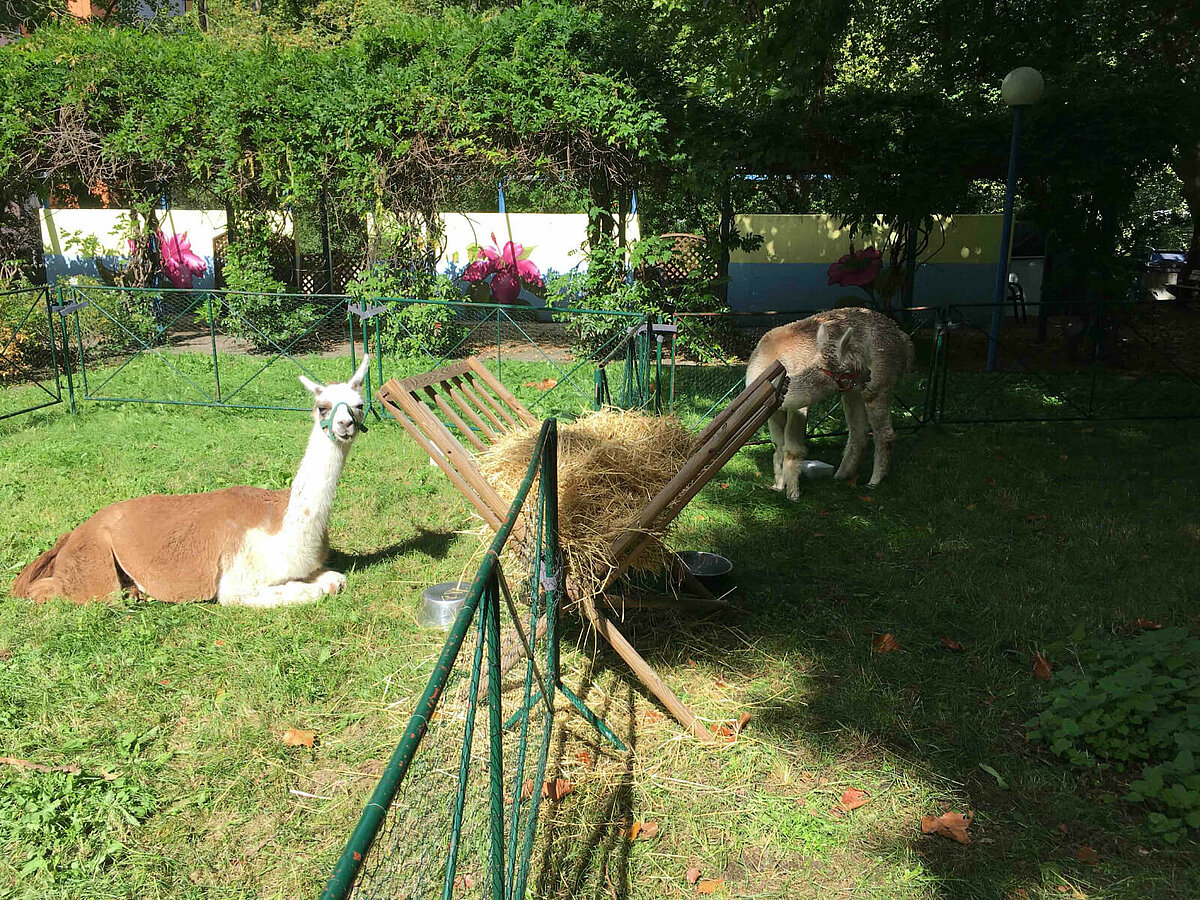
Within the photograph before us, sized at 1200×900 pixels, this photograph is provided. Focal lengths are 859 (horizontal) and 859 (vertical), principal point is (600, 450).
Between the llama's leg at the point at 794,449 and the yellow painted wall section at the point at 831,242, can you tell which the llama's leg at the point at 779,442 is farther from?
the yellow painted wall section at the point at 831,242

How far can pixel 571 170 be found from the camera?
10.8 metres

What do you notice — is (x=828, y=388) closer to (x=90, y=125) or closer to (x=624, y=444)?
(x=624, y=444)

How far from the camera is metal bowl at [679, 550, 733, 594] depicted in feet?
16.1

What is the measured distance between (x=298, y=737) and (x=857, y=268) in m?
12.4

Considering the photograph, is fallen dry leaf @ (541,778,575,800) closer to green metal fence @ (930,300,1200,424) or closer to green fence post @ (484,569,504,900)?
green fence post @ (484,569,504,900)

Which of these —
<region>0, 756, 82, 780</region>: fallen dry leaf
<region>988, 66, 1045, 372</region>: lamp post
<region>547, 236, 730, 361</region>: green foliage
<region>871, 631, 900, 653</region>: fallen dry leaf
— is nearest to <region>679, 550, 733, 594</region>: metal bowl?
<region>871, 631, 900, 653</region>: fallen dry leaf

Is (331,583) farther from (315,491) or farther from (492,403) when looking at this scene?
(492,403)

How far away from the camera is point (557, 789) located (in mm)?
3412

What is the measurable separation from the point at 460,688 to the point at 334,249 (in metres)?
13.1

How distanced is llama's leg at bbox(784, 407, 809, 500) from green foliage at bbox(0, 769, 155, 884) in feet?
16.1

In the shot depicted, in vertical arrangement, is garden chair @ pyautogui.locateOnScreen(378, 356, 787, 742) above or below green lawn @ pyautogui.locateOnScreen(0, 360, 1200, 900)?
above

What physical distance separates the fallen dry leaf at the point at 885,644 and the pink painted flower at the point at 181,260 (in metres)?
15.5

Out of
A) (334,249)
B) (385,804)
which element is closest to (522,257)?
(334,249)

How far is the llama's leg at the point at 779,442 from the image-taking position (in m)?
7.04
